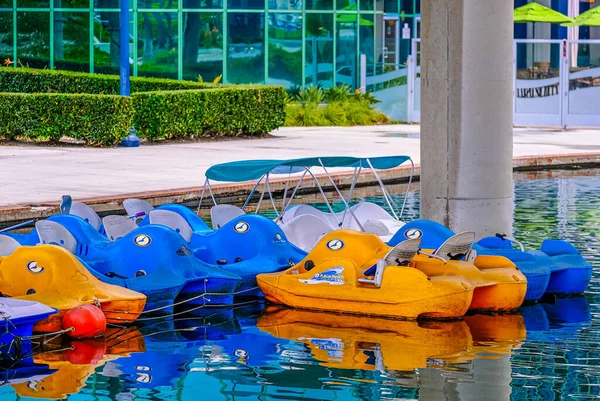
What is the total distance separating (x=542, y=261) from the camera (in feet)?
47.7

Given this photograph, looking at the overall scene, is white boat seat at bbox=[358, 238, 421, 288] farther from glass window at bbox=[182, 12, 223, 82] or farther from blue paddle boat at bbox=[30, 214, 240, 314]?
glass window at bbox=[182, 12, 223, 82]

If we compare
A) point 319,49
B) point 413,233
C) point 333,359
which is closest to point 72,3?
point 319,49

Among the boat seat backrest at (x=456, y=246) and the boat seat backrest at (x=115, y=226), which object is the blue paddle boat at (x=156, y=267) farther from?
the boat seat backrest at (x=456, y=246)

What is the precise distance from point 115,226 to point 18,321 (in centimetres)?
427

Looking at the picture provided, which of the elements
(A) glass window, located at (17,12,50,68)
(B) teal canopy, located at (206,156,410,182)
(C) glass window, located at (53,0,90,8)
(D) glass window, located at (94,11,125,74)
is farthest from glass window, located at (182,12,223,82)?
(B) teal canopy, located at (206,156,410,182)

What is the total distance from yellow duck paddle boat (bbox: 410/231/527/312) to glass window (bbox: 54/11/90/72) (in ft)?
85.9

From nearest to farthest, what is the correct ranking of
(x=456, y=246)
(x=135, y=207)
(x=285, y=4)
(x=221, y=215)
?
(x=456, y=246), (x=221, y=215), (x=135, y=207), (x=285, y=4)

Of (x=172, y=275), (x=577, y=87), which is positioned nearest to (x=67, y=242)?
(x=172, y=275)

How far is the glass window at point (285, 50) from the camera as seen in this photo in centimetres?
3838

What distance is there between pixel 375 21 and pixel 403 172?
1583 centimetres

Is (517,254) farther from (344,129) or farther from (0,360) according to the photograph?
(344,129)

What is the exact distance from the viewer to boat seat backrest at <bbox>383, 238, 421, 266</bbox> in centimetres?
1318

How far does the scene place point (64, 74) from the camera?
35.5m

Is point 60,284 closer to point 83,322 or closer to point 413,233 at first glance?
point 83,322
